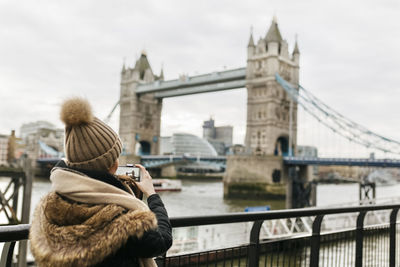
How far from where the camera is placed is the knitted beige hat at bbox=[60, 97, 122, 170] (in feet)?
4.38

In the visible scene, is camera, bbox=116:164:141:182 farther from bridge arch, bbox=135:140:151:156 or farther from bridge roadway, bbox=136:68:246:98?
bridge arch, bbox=135:140:151:156

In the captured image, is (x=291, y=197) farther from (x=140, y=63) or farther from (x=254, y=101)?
(x=140, y=63)

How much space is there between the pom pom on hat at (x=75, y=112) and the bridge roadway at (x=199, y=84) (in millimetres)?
40081

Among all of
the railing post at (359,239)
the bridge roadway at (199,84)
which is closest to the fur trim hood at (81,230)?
the railing post at (359,239)

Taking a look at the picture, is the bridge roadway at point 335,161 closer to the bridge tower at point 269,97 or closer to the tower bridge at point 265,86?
the tower bridge at point 265,86

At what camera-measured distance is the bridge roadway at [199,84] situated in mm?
41969

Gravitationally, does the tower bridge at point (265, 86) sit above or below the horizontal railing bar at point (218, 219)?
above

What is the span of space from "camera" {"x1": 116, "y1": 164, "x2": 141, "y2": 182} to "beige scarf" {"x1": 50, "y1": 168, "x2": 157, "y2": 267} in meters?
0.19

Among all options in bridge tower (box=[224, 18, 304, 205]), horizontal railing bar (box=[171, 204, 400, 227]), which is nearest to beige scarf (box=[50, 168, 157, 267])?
horizontal railing bar (box=[171, 204, 400, 227])

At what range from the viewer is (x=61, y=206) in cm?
127

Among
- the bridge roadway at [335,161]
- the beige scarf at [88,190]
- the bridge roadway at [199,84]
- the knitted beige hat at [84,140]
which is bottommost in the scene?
the beige scarf at [88,190]

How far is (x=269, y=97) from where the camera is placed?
37844 mm

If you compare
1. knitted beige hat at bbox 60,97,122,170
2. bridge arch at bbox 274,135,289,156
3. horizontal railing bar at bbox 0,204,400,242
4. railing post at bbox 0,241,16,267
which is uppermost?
bridge arch at bbox 274,135,289,156

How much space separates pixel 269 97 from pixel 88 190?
37352 millimetres
